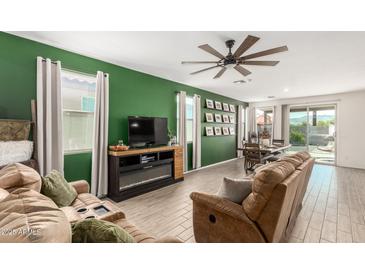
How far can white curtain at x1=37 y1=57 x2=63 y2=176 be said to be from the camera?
2.46 meters

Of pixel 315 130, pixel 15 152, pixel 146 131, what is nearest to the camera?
pixel 15 152

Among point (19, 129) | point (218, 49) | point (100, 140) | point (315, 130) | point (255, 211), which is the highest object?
point (218, 49)

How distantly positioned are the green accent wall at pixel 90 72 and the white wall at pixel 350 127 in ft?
14.2

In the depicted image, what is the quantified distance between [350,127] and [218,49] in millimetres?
5817

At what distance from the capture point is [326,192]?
342 cm

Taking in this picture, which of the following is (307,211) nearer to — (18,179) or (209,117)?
(18,179)

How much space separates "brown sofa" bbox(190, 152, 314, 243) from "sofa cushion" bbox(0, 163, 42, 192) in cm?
148

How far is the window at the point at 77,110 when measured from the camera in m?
2.88

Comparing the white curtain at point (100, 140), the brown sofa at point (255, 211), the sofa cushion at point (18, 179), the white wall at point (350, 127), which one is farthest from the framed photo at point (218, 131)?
the sofa cushion at point (18, 179)

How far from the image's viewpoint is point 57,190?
1793 millimetres

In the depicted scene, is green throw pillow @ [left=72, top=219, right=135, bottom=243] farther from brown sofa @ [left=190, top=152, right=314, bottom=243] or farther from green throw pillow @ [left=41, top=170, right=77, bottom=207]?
green throw pillow @ [left=41, top=170, right=77, bottom=207]

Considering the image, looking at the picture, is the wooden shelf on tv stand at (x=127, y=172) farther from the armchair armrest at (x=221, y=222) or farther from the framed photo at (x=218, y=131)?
the framed photo at (x=218, y=131)

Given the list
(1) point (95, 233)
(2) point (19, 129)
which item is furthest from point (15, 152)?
(1) point (95, 233)
